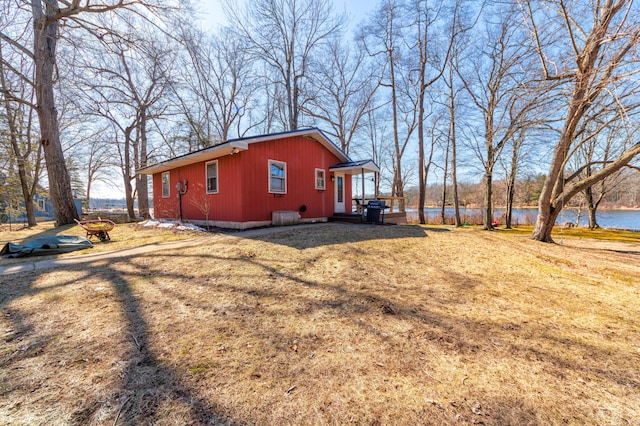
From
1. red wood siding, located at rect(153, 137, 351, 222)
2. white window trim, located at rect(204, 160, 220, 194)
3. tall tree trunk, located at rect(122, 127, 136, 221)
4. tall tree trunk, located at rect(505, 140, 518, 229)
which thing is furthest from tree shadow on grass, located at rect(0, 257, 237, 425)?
tall tree trunk, located at rect(505, 140, 518, 229)

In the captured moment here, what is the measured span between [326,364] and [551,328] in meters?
2.39

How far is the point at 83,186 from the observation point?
28922 mm

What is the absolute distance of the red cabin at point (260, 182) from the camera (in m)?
8.43

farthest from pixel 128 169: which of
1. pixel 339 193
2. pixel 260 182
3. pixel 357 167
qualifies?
pixel 357 167

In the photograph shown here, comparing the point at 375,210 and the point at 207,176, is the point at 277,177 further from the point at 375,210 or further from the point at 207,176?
the point at 375,210

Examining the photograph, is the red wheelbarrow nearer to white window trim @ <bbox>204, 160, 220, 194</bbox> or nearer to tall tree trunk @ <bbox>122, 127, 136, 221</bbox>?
white window trim @ <bbox>204, 160, 220, 194</bbox>

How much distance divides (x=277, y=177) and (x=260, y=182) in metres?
0.82

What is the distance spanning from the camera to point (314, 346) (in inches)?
83.4

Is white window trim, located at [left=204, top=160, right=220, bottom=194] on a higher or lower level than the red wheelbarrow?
higher

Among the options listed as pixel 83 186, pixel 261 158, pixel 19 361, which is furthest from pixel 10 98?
pixel 83 186

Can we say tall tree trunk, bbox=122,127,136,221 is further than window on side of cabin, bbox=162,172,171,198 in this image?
Yes

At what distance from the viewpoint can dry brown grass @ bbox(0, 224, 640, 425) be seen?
1.47m

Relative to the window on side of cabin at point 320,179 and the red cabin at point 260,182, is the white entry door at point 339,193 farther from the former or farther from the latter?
the window on side of cabin at point 320,179

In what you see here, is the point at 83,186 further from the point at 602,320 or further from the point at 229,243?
the point at 602,320
